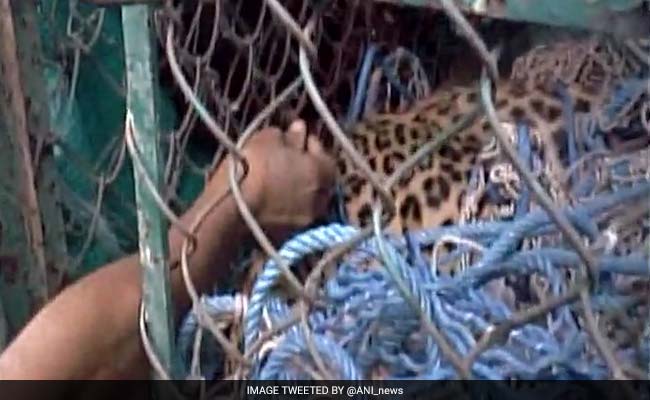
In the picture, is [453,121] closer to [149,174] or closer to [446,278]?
[446,278]

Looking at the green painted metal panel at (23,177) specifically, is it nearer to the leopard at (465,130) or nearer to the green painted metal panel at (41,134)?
the green painted metal panel at (41,134)

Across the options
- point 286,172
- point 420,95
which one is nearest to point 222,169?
point 286,172

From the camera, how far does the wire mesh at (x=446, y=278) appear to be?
566 mm

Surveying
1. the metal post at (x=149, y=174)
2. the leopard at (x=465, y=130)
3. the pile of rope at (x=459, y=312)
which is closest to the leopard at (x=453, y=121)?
the leopard at (x=465, y=130)

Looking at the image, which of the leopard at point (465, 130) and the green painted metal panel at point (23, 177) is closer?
the green painted metal panel at point (23, 177)

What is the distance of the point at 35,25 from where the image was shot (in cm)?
94

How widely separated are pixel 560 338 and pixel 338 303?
0.17m

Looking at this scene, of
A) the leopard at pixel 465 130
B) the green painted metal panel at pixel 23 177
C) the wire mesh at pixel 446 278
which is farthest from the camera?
the leopard at pixel 465 130

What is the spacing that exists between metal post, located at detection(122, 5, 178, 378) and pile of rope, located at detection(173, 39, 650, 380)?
0.18 ft

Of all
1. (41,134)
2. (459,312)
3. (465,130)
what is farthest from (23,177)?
(465,130)

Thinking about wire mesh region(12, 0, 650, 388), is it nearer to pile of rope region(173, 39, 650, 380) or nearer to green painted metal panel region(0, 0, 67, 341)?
pile of rope region(173, 39, 650, 380)

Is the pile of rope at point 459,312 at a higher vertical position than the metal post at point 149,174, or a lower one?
lower

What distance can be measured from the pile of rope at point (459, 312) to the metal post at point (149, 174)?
5 centimetres

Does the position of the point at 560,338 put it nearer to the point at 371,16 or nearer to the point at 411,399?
the point at 411,399
